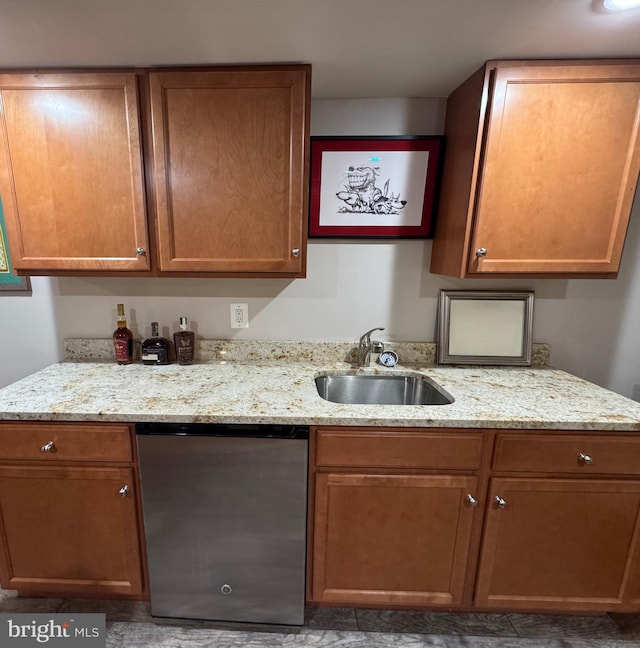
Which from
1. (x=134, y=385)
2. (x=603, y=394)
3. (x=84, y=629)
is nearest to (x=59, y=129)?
(x=134, y=385)

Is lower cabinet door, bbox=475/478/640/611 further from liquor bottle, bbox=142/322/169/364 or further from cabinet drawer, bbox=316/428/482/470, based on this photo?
liquor bottle, bbox=142/322/169/364

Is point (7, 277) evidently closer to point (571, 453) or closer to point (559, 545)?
point (571, 453)

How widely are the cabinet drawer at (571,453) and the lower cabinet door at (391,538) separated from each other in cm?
18

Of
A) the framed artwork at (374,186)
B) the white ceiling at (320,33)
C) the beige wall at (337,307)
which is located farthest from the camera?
the beige wall at (337,307)

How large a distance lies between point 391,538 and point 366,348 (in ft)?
2.69

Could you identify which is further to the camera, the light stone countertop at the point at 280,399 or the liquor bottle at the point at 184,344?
the liquor bottle at the point at 184,344

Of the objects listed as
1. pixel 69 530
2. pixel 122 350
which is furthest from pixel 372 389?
pixel 69 530

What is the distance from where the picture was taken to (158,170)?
1.27 m

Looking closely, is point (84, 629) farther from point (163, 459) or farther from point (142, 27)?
point (142, 27)

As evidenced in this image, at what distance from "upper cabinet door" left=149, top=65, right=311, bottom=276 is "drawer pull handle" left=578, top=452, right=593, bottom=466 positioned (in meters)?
1.24

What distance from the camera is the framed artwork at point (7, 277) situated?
1618 mm

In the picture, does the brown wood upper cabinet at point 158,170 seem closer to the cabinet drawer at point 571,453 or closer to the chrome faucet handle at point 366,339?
the chrome faucet handle at point 366,339

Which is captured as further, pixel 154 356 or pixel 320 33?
pixel 154 356

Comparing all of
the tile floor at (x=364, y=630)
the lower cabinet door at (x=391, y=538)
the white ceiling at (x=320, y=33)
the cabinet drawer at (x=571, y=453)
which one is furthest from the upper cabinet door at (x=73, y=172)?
the cabinet drawer at (x=571, y=453)
